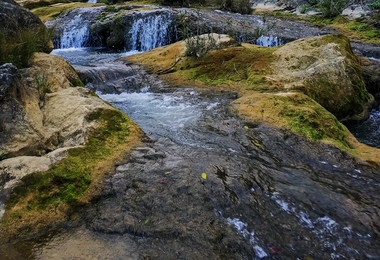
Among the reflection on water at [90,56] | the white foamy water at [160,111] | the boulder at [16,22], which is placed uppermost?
the boulder at [16,22]

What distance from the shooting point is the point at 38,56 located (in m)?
6.40

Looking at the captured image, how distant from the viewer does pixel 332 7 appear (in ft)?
52.5

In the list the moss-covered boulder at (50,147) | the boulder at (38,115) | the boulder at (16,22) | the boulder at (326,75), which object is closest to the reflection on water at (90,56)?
the boulder at (16,22)

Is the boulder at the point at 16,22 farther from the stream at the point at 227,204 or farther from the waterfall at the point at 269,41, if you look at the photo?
the waterfall at the point at 269,41

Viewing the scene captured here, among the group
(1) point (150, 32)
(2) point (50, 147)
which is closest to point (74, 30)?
(1) point (150, 32)

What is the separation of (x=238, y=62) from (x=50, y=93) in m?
4.28

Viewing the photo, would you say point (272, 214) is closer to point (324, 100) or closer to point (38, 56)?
point (324, 100)

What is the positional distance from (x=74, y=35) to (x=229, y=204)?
43.0ft

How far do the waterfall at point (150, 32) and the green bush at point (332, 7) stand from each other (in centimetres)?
775

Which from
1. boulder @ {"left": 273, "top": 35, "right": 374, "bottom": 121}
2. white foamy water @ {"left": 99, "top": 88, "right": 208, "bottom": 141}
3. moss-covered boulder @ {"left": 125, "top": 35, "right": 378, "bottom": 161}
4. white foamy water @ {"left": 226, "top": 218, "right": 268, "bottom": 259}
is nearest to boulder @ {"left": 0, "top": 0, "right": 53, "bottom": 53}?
white foamy water @ {"left": 99, "top": 88, "right": 208, "bottom": 141}

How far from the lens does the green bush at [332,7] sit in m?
15.8

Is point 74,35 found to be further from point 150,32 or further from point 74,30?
point 150,32

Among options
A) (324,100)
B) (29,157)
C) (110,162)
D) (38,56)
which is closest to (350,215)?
(110,162)

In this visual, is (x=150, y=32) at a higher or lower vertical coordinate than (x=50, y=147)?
higher
